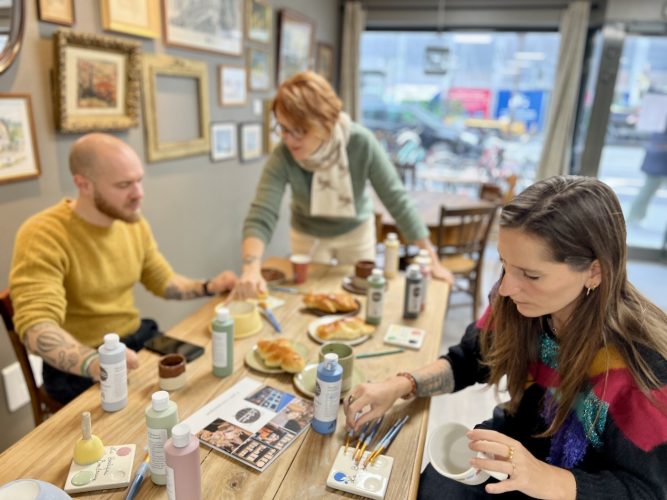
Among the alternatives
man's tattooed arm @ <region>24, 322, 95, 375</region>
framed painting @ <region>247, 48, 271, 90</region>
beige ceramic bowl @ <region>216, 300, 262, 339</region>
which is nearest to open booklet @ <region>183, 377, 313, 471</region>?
beige ceramic bowl @ <region>216, 300, 262, 339</region>

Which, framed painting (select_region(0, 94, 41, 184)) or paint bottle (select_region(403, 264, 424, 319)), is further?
framed painting (select_region(0, 94, 41, 184))

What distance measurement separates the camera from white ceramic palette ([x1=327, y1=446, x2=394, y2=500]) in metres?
0.91

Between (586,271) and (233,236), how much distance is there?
2979 millimetres

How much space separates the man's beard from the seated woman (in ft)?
3.32

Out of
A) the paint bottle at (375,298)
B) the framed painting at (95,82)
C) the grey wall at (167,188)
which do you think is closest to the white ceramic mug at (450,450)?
the paint bottle at (375,298)

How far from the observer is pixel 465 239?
3.30m

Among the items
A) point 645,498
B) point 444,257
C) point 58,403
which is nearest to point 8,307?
point 58,403

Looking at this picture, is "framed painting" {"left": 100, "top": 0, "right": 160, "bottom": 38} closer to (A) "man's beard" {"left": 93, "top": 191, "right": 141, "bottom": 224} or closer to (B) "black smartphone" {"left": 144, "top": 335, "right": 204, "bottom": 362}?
(A) "man's beard" {"left": 93, "top": 191, "right": 141, "bottom": 224}

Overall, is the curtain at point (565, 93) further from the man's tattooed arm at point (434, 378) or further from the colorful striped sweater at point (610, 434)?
the colorful striped sweater at point (610, 434)

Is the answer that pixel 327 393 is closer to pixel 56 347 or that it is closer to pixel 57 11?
pixel 56 347

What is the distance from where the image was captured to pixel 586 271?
948mm

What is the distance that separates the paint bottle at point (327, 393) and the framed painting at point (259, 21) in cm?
302

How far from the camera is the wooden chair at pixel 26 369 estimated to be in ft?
4.70

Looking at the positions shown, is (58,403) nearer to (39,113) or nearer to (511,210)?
(39,113)
